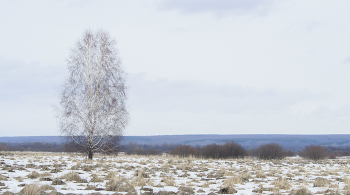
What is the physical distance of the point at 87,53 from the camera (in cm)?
1841

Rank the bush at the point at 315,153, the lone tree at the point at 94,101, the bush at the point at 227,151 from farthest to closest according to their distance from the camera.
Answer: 1. the bush at the point at 227,151
2. the bush at the point at 315,153
3. the lone tree at the point at 94,101

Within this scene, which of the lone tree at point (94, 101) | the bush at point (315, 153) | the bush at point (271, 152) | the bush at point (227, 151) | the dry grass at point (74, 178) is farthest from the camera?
the bush at point (227, 151)

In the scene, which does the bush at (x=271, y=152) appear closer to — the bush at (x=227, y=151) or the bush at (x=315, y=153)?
the bush at (x=227, y=151)

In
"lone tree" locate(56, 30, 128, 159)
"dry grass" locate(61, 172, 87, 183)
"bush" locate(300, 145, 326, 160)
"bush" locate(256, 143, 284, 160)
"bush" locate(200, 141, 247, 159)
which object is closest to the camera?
"dry grass" locate(61, 172, 87, 183)

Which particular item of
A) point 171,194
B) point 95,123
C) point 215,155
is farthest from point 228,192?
point 215,155

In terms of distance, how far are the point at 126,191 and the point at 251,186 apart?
4.01 metres

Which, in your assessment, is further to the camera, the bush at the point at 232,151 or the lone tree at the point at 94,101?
the bush at the point at 232,151

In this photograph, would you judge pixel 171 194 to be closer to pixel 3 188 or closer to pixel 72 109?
pixel 3 188

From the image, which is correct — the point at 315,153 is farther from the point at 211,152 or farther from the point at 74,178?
the point at 74,178

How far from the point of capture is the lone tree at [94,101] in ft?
57.6

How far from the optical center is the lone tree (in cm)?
1755

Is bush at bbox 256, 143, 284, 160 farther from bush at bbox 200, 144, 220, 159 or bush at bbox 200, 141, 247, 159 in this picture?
bush at bbox 200, 144, 220, 159

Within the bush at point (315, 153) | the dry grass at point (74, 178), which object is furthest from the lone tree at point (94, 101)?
the bush at point (315, 153)

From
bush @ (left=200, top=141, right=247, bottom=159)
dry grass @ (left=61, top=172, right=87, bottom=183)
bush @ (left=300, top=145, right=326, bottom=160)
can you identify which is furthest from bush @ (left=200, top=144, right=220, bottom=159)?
dry grass @ (left=61, top=172, right=87, bottom=183)
